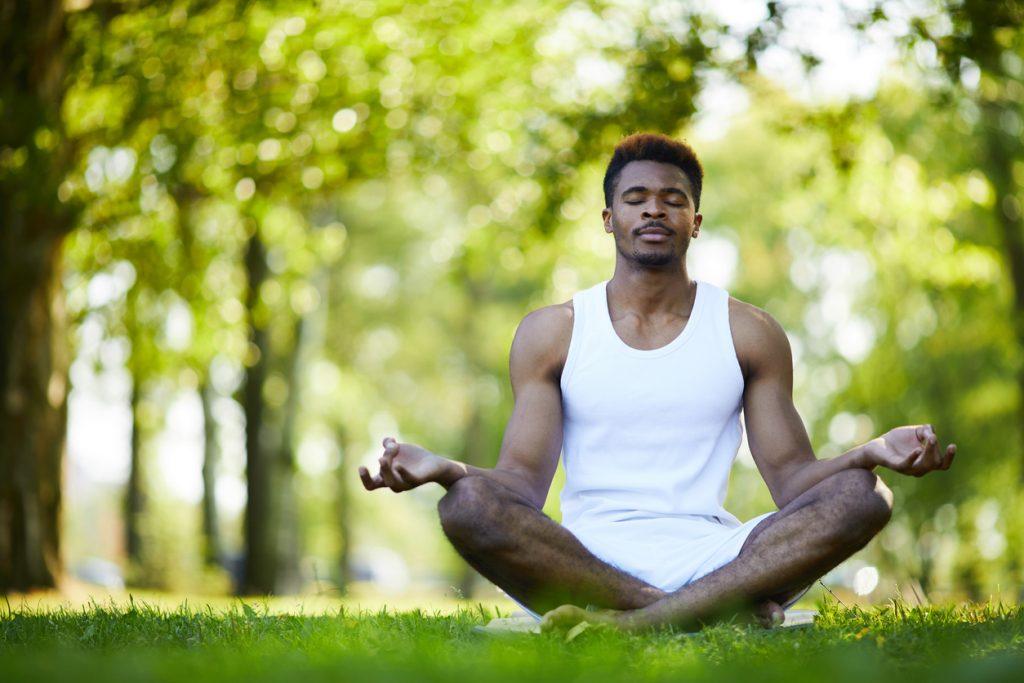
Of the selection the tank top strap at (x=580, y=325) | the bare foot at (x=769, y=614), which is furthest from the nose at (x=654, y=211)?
the bare foot at (x=769, y=614)

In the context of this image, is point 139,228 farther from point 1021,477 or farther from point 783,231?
point 783,231

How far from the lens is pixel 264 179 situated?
13.2 metres

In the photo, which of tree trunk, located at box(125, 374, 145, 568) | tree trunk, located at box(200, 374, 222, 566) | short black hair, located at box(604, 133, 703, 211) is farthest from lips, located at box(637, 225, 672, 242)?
tree trunk, located at box(200, 374, 222, 566)

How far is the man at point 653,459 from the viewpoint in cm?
489

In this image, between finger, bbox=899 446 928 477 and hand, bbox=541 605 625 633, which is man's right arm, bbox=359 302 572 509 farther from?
finger, bbox=899 446 928 477

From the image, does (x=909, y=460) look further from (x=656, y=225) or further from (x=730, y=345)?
(x=656, y=225)

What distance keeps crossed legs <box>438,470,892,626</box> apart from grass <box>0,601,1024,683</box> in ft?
0.84

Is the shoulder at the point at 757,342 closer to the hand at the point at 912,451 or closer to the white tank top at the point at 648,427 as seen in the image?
the white tank top at the point at 648,427

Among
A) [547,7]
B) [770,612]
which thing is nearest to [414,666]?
[770,612]

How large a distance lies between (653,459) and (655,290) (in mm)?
877

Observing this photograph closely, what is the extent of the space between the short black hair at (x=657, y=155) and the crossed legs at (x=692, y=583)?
1.70 metres

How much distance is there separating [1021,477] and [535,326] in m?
16.3

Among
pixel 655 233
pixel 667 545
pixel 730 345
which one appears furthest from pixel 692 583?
pixel 655 233

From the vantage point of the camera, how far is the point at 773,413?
5.55 m
